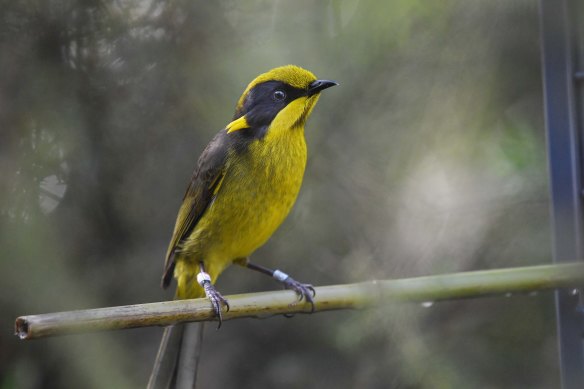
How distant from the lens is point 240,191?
7.95ft

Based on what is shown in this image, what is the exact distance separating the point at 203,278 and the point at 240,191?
284 millimetres

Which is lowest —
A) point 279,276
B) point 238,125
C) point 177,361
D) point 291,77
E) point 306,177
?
point 177,361

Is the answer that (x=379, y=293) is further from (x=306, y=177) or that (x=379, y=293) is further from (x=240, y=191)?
(x=306, y=177)

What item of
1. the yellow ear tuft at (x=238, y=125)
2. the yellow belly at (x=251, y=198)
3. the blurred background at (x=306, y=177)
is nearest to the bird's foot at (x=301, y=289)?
the yellow belly at (x=251, y=198)

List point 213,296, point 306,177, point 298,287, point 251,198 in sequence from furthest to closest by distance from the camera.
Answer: point 306,177 → point 298,287 → point 251,198 → point 213,296

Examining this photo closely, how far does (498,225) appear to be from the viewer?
383 centimetres

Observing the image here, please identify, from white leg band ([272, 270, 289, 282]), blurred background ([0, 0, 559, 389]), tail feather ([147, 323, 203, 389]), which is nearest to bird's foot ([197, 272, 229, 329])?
tail feather ([147, 323, 203, 389])

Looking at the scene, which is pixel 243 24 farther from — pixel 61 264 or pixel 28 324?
pixel 28 324

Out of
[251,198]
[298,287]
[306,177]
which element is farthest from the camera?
[306,177]

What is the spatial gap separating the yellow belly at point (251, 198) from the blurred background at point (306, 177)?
784 mm

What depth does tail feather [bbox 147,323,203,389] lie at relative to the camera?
2182 mm

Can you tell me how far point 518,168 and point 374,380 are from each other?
1.12 metres

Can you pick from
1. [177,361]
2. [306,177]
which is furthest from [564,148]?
[306,177]

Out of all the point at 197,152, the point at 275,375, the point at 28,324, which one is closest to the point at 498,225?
the point at 275,375
